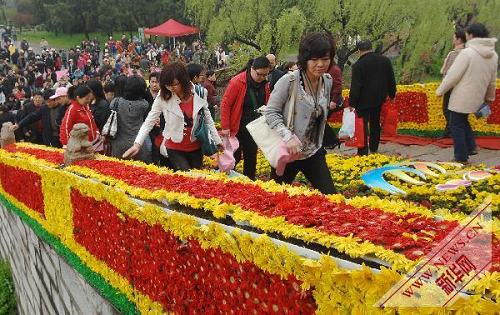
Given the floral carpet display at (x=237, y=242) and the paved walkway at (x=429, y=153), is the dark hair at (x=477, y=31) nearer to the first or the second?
the paved walkway at (x=429, y=153)

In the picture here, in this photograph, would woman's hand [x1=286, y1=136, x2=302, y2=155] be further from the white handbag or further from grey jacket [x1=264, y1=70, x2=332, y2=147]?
the white handbag

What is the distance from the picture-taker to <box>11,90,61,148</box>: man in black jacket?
978 cm

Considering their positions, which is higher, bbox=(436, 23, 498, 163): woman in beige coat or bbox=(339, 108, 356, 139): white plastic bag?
bbox=(436, 23, 498, 163): woman in beige coat

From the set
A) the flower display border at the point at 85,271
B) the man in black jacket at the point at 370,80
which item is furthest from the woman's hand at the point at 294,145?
the man in black jacket at the point at 370,80

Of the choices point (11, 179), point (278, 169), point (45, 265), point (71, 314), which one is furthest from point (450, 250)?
point (11, 179)

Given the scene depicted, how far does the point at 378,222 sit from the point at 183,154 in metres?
3.48

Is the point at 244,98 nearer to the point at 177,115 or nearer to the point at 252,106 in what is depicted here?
the point at 252,106

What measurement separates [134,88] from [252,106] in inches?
59.0

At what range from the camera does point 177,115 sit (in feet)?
18.1

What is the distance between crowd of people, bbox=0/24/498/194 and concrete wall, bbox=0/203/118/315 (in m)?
1.37

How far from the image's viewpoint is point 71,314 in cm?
586

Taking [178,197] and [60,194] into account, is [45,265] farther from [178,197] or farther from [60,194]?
[178,197]

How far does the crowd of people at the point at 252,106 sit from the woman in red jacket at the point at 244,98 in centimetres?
1

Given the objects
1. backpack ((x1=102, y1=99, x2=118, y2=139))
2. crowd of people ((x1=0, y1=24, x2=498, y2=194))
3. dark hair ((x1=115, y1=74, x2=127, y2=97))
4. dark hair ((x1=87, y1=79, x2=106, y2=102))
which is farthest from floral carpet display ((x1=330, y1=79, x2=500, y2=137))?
backpack ((x1=102, y1=99, x2=118, y2=139))
